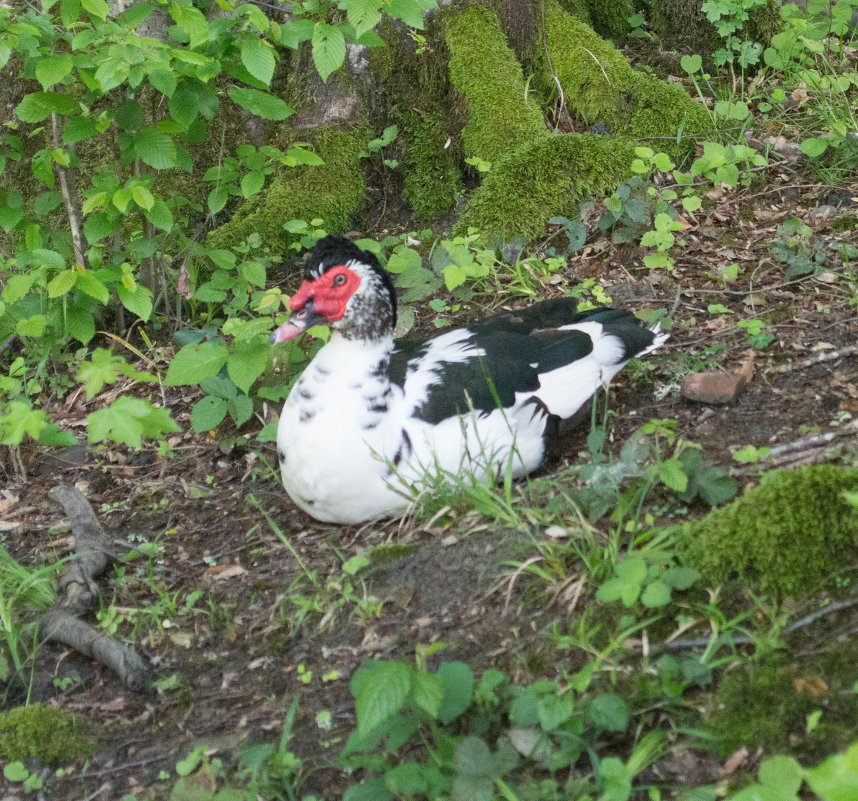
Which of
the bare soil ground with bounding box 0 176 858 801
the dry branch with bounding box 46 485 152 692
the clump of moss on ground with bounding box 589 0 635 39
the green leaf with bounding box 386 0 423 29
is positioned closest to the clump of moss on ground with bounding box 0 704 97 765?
the bare soil ground with bounding box 0 176 858 801

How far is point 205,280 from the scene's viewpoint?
4.77m

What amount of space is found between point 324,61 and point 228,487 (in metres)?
1.74

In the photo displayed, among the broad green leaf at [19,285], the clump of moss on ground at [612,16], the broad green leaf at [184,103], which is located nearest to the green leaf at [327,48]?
the broad green leaf at [184,103]

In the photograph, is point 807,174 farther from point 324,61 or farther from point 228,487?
point 228,487

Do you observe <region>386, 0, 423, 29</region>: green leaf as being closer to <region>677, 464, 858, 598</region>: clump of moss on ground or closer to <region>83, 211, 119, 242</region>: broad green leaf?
<region>83, 211, 119, 242</region>: broad green leaf

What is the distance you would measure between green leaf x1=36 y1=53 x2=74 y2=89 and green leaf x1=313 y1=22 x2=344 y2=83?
2.92 feet

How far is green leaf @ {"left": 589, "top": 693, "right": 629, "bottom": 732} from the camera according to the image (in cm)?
214

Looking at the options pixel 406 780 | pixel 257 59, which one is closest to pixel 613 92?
pixel 257 59

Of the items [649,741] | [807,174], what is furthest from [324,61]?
[807,174]

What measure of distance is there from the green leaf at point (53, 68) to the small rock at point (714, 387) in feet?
8.46

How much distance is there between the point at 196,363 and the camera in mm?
3695

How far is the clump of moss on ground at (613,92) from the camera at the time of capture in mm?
4879

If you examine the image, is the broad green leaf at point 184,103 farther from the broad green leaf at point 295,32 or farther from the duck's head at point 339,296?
the duck's head at point 339,296

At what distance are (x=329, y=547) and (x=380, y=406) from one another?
0.53 metres
